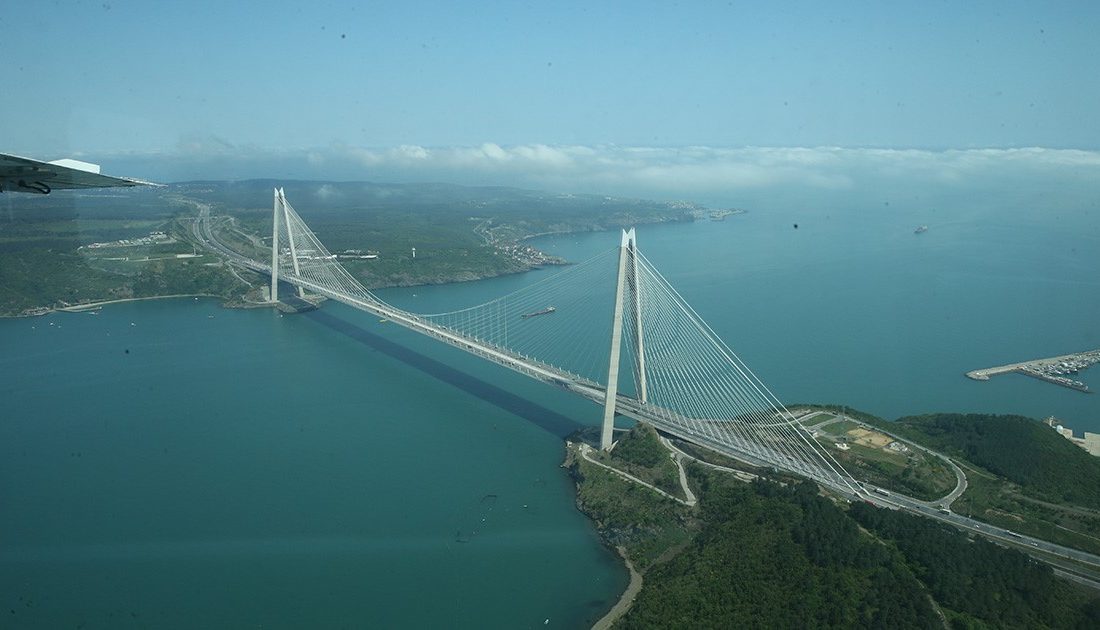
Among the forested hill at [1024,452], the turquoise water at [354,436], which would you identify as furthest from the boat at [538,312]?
the forested hill at [1024,452]

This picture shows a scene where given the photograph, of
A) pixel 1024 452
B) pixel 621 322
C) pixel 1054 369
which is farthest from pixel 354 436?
pixel 1054 369

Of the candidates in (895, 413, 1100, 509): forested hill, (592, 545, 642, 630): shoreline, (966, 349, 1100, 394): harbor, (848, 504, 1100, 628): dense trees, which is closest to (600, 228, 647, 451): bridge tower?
(592, 545, 642, 630): shoreline

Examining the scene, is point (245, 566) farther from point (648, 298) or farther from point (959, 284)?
point (959, 284)

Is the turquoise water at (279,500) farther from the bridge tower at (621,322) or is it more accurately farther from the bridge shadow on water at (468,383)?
the bridge tower at (621,322)

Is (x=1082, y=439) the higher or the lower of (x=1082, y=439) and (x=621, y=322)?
the lower

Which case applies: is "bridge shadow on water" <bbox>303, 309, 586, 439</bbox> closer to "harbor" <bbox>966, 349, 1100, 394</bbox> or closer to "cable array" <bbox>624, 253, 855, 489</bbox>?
"cable array" <bbox>624, 253, 855, 489</bbox>

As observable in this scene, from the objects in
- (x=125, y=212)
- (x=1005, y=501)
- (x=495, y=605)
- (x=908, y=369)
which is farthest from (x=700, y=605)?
(x=125, y=212)

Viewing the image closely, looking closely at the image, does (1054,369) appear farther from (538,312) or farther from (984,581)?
(538,312)
